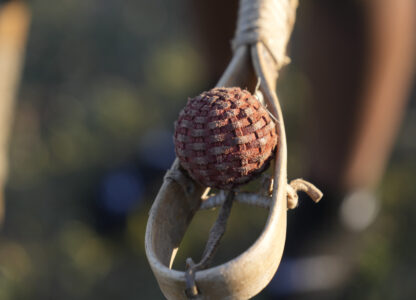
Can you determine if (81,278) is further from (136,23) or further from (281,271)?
(136,23)

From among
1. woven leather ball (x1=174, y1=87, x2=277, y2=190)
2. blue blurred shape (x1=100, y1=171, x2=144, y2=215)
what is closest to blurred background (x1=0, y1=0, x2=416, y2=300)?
blue blurred shape (x1=100, y1=171, x2=144, y2=215)

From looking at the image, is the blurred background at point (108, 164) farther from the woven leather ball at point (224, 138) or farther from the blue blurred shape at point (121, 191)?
the woven leather ball at point (224, 138)

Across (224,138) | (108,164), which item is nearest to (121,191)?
(108,164)

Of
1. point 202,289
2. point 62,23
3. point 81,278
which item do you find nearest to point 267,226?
A: point 202,289

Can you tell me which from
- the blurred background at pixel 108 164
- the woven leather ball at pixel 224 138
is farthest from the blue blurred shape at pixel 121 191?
the woven leather ball at pixel 224 138

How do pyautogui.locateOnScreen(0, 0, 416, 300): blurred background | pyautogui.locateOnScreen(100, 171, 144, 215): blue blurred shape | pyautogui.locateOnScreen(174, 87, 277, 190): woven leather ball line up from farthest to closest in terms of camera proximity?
pyautogui.locateOnScreen(100, 171, 144, 215): blue blurred shape, pyautogui.locateOnScreen(0, 0, 416, 300): blurred background, pyautogui.locateOnScreen(174, 87, 277, 190): woven leather ball

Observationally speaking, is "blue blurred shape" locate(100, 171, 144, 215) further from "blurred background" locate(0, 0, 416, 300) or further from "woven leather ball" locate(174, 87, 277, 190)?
"woven leather ball" locate(174, 87, 277, 190)

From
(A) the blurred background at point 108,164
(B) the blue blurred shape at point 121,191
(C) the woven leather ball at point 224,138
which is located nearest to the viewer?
(C) the woven leather ball at point 224,138
